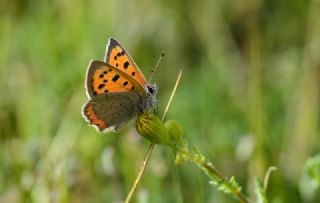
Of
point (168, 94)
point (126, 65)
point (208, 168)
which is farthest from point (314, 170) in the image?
point (168, 94)

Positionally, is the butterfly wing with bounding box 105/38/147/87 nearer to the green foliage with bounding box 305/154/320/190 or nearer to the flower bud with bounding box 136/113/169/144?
the flower bud with bounding box 136/113/169/144

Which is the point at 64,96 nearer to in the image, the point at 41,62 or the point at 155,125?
the point at 41,62

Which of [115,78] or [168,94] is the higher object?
[115,78]

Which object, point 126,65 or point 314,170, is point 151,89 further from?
point 314,170

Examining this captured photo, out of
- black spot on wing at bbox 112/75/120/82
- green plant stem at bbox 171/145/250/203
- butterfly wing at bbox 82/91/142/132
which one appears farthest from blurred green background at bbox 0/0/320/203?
green plant stem at bbox 171/145/250/203

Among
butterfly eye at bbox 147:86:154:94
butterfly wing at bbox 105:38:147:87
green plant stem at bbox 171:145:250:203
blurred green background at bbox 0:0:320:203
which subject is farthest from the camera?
blurred green background at bbox 0:0:320:203

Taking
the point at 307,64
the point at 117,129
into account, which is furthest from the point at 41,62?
the point at 117,129

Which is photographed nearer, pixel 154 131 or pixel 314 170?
pixel 154 131

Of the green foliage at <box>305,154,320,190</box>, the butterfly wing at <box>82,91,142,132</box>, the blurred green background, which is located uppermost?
the butterfly wing at <box>82,91,142,132</box>
